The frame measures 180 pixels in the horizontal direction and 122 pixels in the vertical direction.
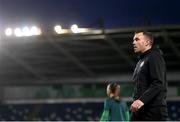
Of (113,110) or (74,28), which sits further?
(74,28)

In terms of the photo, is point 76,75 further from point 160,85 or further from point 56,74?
point 160,85

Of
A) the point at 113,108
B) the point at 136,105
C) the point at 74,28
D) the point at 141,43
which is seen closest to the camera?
the point at 136,105

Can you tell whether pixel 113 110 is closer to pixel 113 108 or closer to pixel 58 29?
pixel 113 108

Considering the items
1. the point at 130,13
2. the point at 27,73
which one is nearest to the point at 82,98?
the point at 27,73

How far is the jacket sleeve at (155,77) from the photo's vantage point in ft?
11.0

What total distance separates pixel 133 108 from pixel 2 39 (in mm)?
13589

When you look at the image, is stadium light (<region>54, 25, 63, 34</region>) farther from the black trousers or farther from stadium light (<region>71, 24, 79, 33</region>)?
the black trousers

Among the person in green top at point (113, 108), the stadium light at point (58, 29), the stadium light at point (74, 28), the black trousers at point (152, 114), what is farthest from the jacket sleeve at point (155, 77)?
the stadium light at point (58, 29)

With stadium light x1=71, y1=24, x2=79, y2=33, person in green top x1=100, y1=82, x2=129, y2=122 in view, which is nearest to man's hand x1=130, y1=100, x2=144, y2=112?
person in green top x1=100, y1=82, x2=129, y2=122

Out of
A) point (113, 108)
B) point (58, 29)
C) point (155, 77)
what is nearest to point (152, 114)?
point (155, 77)

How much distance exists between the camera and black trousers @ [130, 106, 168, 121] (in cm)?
336

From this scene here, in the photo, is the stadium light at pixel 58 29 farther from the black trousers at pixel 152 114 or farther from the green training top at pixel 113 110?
the black trousers at pixel 152 114

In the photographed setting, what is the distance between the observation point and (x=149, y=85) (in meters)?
3.46

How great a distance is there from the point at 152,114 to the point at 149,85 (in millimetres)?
241
